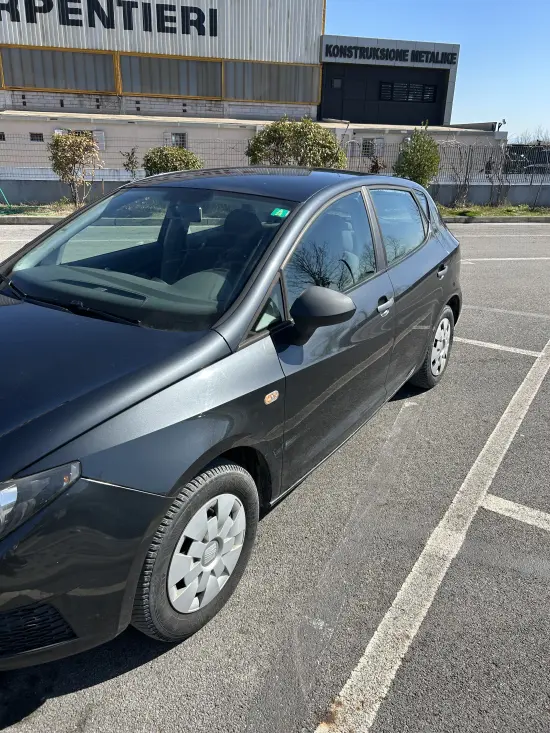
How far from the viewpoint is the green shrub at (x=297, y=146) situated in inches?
655

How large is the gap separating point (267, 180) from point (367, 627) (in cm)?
234

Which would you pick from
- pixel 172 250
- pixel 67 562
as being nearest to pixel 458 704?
pixel 67 562

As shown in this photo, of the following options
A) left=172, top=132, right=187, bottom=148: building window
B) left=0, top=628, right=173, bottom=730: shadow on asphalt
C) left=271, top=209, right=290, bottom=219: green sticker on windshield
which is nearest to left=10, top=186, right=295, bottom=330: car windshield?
left=271, top=209, right=290, bottom=219: green sticker on windshield

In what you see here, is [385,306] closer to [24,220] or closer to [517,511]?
[517,511]

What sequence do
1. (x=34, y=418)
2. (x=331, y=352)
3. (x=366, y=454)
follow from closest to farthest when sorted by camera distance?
1. (x=34, y=418)
2. (x=331, y=352)
3. (x=366, y=454)

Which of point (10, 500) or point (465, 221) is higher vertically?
point (10, 500)

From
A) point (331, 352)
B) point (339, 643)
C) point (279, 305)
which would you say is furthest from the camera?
point (331, 352)

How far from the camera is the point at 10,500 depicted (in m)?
1.58

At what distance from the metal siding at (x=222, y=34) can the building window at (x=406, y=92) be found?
6337mm

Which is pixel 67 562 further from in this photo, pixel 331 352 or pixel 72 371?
pixel 331 352

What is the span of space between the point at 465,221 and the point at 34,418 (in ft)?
58.6

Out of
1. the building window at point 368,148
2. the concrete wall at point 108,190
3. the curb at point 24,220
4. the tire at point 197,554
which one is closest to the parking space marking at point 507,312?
the tire at point 197,554

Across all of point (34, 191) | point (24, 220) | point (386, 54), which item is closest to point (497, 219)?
point (24, 220)

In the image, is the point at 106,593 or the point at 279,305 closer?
the point at 106,593
